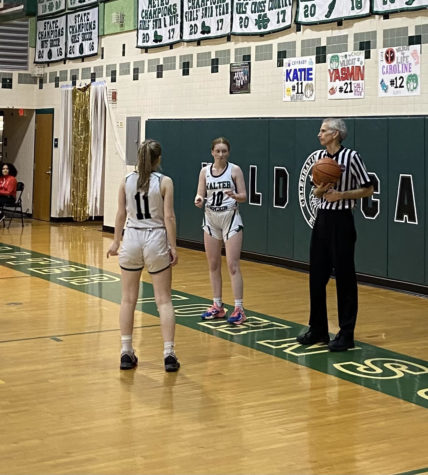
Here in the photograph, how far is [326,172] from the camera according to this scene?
7.42 meters

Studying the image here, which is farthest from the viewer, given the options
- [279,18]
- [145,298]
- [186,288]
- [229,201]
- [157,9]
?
[157,9]

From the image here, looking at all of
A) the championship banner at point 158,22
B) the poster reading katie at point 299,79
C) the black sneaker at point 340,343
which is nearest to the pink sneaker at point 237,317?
the black sneaker at point 340,343

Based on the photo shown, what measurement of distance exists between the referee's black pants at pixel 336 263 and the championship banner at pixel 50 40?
1273cm

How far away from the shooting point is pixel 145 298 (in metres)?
10.2

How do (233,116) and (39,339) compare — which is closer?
(39,339)

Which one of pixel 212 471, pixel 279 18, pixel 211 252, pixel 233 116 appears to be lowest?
pixel 212 471

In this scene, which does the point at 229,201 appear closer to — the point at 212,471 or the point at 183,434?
the point at 183,434

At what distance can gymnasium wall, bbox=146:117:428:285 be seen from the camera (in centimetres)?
1105

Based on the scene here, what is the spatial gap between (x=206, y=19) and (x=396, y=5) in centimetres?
418

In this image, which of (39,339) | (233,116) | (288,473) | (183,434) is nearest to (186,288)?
(39,339)

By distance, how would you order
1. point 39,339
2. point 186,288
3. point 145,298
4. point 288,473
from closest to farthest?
point 288,473 → point 39,339 → point 145,298 → point 186,288

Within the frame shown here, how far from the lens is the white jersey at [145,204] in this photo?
265 inches

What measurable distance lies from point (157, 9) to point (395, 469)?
40.2 feet

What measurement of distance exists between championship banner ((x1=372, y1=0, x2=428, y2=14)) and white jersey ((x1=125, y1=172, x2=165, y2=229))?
551cm
